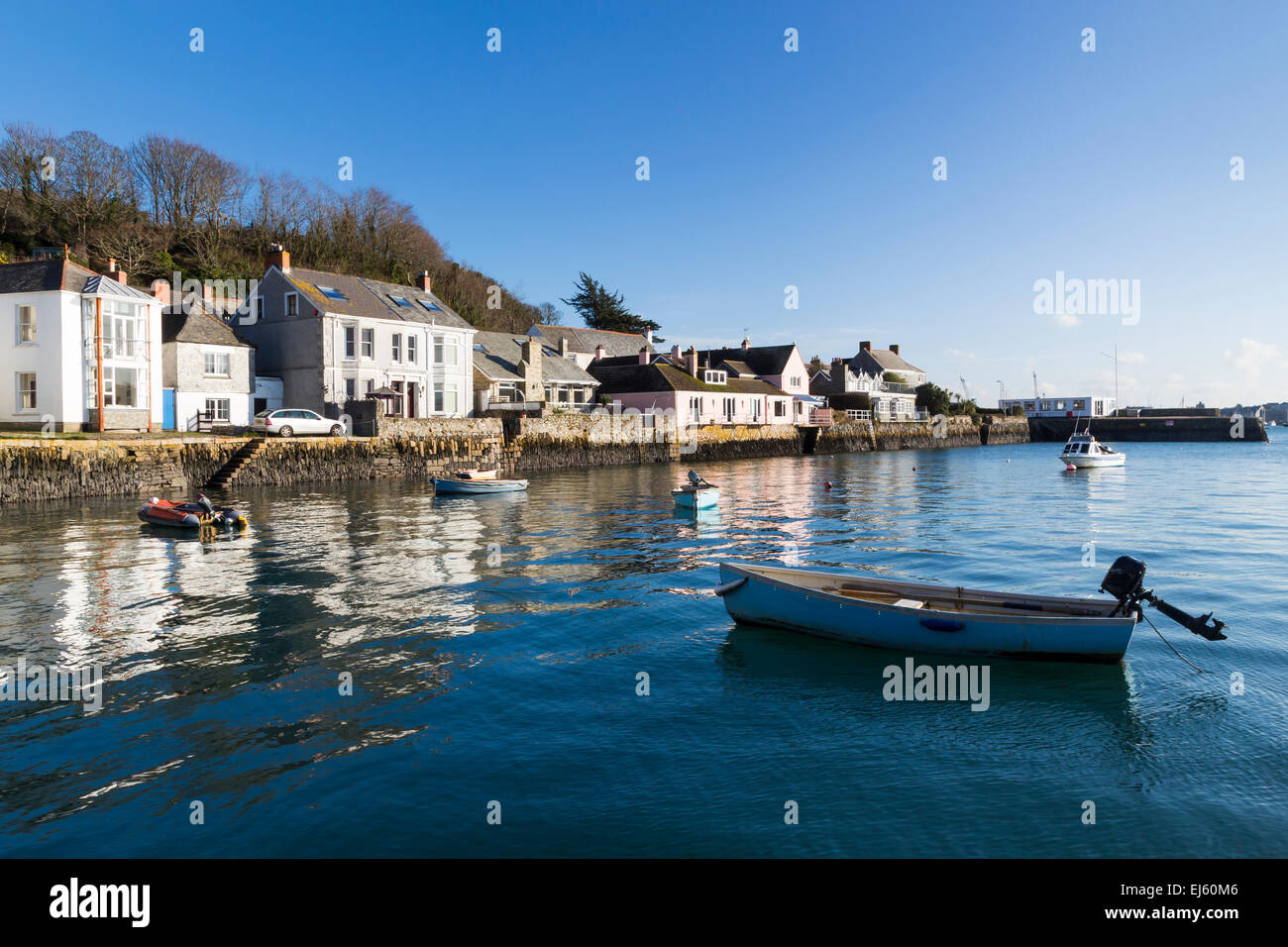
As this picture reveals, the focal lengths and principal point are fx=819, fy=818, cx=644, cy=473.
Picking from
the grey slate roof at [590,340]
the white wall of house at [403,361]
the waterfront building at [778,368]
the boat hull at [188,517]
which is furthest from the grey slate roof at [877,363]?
the boat hull at [188,517]

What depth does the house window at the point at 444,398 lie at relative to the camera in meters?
59.3

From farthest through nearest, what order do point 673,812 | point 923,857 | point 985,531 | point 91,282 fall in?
point 91,282
point 985,531
point 673,812
point 923,857

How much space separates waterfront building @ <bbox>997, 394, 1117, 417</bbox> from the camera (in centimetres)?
13788

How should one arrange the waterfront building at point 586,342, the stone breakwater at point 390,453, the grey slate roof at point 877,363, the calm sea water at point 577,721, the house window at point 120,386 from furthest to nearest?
the grey slate roof at point 877,363, the waterfront building at point 586,342, the house window at point 120,386, the stone breakwater at point 390,453, the calm sea water at point 577,721

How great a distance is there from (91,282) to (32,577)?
28.6 m

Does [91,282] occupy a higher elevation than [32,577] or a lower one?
higher

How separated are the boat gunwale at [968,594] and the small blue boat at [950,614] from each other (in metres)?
0.02

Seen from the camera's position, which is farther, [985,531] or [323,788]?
[985,531]

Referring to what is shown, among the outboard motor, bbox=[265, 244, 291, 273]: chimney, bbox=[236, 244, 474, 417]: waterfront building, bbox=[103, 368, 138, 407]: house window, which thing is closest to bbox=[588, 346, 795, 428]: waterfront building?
bbox=[236, 244, 474, 417]: waterfront building

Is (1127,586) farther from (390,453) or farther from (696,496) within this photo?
(390,453)

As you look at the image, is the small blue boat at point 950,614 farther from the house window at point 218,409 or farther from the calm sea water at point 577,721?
the house window at point 218,409

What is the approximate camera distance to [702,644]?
14711 mm
